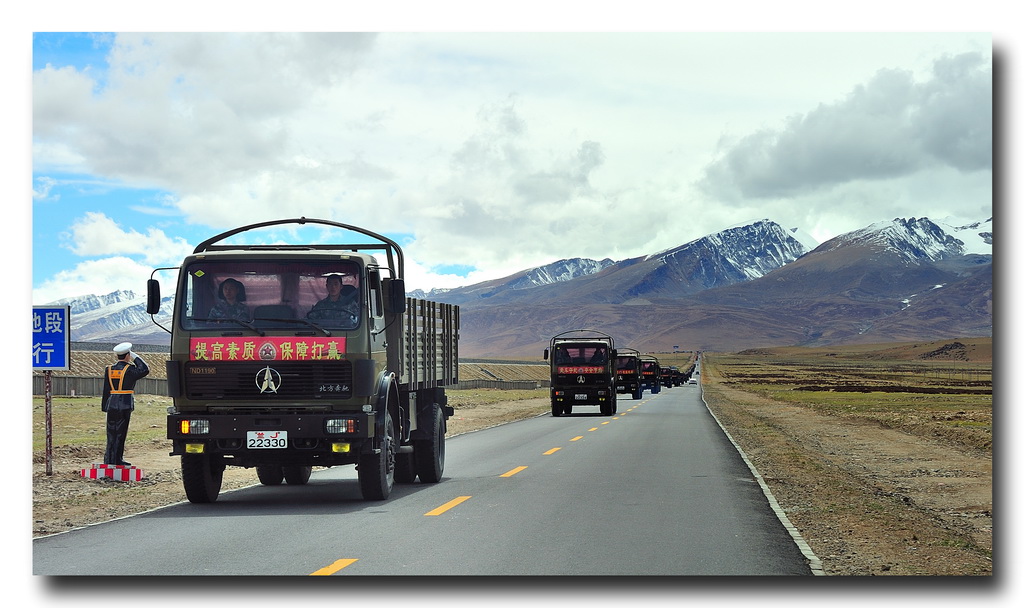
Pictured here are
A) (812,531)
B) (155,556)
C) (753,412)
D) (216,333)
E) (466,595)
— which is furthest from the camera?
(753,412)

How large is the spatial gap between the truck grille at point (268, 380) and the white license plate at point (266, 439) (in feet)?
1.42

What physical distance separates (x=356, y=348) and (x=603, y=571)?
17.6 feet

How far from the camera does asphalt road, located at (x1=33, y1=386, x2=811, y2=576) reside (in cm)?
995

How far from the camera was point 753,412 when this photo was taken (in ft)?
152

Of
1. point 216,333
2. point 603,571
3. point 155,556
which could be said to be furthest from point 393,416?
point 603,571

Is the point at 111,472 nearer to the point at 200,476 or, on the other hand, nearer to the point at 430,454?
the point at 200,476

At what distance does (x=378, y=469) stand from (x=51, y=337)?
5.48m

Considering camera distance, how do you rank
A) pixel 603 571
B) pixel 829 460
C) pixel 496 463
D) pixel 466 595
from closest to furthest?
pixel 466 595 → pixel 603 571 → pixel 496 463 → pixel 829 460

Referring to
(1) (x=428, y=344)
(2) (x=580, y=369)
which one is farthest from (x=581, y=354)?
(1) (x=428, y=344)

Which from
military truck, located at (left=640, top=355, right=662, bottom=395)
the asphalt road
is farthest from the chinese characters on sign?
military truck, located at (left=640, top=355, right=662, bottom=395)

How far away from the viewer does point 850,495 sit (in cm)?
1670

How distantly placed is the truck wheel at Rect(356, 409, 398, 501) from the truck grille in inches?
41.6

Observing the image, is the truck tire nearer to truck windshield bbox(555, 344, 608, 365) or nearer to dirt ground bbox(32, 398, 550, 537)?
dirt ground bbox(32, 398, 550, 537)

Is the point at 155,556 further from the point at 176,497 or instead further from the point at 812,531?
the point at 812,531
